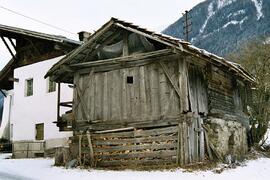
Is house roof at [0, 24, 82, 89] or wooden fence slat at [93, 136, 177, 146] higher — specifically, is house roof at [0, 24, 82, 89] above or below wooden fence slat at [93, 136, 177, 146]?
above

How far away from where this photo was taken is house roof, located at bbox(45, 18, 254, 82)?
1216 centimetres

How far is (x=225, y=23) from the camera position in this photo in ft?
298

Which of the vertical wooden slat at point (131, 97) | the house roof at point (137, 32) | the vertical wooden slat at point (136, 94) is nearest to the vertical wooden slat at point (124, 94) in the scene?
the vertical wooden slat at point (131, 97)

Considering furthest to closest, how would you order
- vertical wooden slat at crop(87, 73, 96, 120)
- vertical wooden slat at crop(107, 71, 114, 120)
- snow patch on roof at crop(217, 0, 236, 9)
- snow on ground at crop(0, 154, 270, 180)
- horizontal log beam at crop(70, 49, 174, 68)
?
snow patch on roof at crop(217, 0, 236, 9)
vertical wooden slat at crop(87, 73, 96, 120)
vertical wooden slat at crop(107, 71, 114, 120)
horizontal log beam at crop(70, 49, 174, 68)
snow on ground at crop(0, 154, 270, 180)

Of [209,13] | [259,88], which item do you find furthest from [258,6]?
[259,88]

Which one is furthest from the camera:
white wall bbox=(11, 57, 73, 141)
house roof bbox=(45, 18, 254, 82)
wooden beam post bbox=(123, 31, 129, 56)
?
white wall bbox=(11, 57, 73, 141)

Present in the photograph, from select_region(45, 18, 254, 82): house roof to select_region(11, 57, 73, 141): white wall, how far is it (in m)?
5.38

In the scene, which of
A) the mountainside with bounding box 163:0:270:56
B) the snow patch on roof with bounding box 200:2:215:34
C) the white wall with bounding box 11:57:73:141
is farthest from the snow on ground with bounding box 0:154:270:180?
the snow patch on roof with bounding box 200:2:215:34

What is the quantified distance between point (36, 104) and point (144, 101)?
34.9 feet

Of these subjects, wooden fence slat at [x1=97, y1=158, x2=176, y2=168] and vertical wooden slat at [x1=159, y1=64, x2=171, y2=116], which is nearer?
wooden fence slat at [x1=97, y1=158, x2=176, y2=168]

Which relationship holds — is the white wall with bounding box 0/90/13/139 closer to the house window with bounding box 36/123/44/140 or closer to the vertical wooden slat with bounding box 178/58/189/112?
the house window with bounding box 36/123/44/140

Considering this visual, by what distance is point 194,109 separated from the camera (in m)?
13.2

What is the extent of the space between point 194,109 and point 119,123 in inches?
116

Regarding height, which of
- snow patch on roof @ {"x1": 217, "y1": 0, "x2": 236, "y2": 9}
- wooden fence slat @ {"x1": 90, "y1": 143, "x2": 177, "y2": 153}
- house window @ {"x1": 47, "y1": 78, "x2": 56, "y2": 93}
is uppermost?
snow patch on roof @ {"x1": 217, "y1": 0, "x2": 236, "y2": 9}
